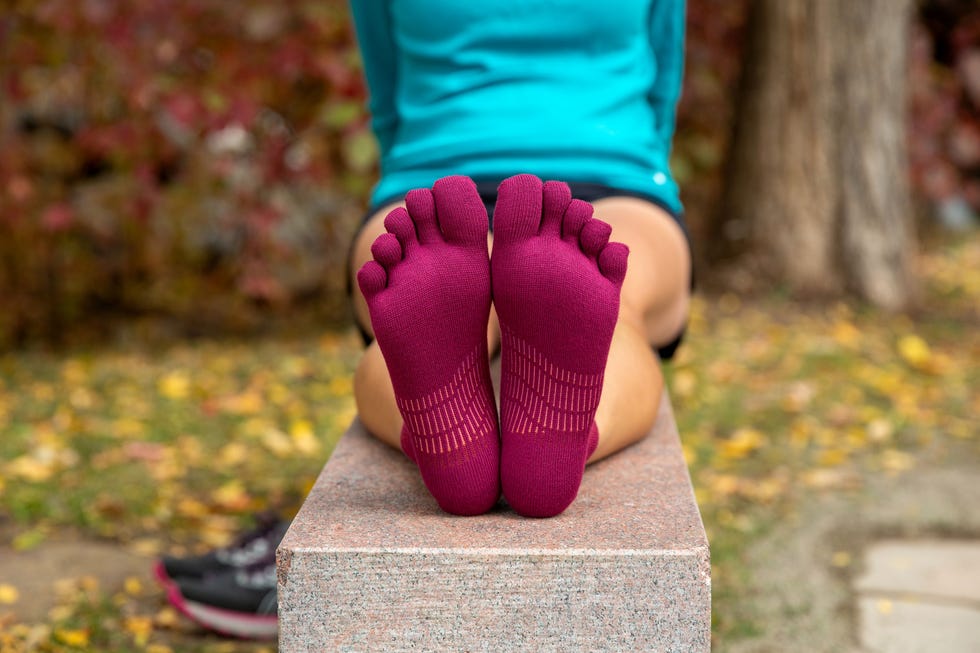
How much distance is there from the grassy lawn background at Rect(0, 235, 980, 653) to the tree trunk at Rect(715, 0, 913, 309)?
195mm

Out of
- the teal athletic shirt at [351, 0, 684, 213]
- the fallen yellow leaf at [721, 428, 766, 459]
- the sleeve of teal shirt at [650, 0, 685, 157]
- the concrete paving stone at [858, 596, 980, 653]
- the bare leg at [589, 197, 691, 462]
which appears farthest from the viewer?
the fallen yellow leaf at [721, 428, 766, 459]

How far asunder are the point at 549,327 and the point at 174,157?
3261 millimetres

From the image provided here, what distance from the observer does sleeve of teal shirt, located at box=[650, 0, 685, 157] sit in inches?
79.7

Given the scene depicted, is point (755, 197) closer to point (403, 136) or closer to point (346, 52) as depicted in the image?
point (346, 52)

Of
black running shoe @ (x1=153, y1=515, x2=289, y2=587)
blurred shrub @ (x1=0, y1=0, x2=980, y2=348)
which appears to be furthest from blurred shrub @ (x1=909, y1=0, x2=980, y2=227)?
black running shoe @ (x1=153, y1=515, x2=289, y2=587)

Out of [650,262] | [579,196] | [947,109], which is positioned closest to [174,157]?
[579,196]

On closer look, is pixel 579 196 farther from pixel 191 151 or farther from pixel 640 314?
pixel 191 151

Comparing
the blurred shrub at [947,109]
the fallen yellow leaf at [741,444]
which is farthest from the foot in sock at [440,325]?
the blurred shrub at [947,109]

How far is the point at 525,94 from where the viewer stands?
1809 millimetres

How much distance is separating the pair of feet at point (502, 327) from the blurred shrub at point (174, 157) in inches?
98.5

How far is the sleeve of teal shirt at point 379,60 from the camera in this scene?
Answer: 2.05 m

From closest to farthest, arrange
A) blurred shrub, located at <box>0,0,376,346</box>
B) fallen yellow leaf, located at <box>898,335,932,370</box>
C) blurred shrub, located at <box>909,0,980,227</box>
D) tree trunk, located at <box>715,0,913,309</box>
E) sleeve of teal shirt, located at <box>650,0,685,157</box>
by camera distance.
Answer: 1. sleeve of teal shirt, located at <box>650,0,685,157</box>
2. fallen yellow leaf, located at <box>898,335,932,370</box>
3. blurred shrub, located at <box>0,0,376,346</box>
4. tree trunk, located at <box>715,0,913,309</box>
5. blurred shrub, located at <box>909,0,980,227</box>

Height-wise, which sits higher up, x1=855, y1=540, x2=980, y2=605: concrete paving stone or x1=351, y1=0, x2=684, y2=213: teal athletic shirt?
x1=351, y1=0, x2=684, y2=213: teal athletic shirt

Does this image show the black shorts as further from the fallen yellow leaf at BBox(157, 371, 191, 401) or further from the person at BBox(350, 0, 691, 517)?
the fallen yellow leaf at BBox(157, 371, 191, 401)
